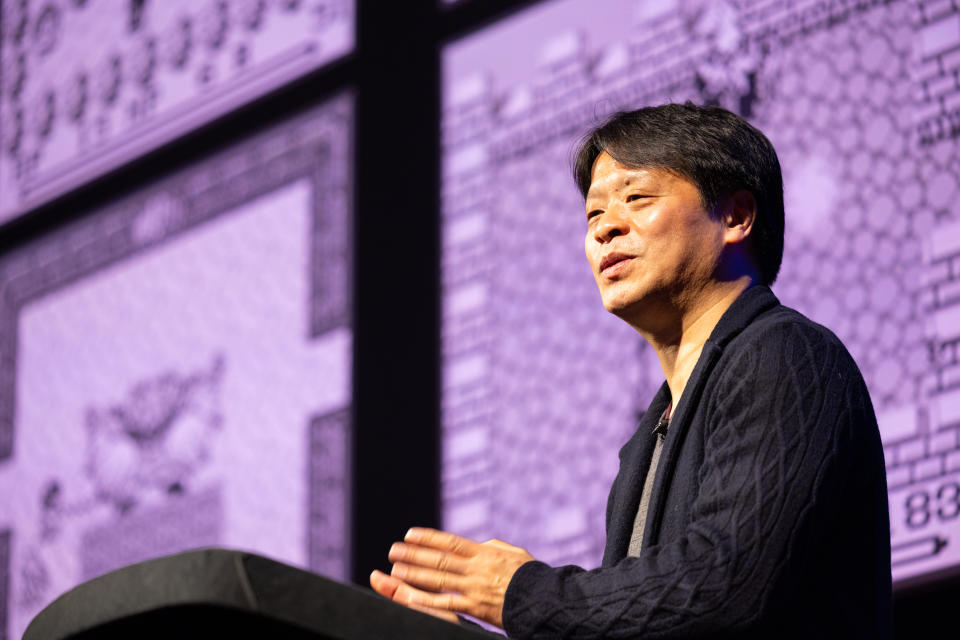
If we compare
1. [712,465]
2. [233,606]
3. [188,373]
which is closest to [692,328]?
[712,465]

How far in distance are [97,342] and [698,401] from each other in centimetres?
264

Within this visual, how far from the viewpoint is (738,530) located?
1.09 m

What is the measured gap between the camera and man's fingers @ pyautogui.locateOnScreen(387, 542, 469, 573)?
1.15 m

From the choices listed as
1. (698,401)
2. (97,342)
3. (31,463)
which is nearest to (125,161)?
(97,342)

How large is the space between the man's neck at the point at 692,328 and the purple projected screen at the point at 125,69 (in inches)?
81.9

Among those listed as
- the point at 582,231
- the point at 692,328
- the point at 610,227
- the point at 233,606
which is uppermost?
→ the point at 582,231

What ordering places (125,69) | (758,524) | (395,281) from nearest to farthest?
(758,524)
(395,281)
(125,69)

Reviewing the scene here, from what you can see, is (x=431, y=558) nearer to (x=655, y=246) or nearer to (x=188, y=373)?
(x=655, y=246)

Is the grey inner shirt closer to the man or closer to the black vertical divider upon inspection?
the man

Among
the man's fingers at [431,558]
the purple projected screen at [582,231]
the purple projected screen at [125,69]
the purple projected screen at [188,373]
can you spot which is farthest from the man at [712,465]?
the purple projected screen at [125,69]

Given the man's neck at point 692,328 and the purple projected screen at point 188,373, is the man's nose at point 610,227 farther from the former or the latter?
the purple projected screen at point 188,373

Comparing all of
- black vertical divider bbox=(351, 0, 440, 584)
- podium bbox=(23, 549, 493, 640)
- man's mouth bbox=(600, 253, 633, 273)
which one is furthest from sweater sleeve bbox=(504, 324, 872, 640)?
black vertical divider bbox=(351, 0, 440, 584)

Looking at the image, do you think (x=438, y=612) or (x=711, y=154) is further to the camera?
(x=711, y=154)

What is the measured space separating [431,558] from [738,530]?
26cm
